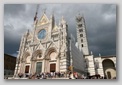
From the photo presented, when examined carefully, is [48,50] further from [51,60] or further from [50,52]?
[51,60]

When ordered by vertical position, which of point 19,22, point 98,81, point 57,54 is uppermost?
point 19,22

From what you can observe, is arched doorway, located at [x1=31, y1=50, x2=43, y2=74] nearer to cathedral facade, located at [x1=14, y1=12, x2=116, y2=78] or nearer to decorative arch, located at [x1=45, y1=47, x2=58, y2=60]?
cathedral facade, located at [x1=14, y1=12, x2=116, y2=78]

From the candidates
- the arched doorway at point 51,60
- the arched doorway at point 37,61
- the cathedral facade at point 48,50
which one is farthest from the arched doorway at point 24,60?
the arched doorway at point 51,60

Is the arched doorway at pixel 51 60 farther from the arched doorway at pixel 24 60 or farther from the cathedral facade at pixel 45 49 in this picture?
the arched doorway at pixel 24 60

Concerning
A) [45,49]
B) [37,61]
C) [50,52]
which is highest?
[45,49]

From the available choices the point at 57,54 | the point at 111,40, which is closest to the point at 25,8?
the point at 57,54

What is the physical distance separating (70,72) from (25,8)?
251 centimetres

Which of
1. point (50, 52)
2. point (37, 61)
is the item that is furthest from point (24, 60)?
point (50, 52)

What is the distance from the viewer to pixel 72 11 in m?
4.20

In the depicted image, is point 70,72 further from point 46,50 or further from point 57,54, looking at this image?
point 46,50

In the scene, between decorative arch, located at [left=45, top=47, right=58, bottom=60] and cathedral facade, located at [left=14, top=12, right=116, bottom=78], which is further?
decorative arch, located at [left=45, top=47, right=58, bottom=60]

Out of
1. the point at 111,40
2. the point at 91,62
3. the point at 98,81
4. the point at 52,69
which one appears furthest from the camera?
the point at 91,62

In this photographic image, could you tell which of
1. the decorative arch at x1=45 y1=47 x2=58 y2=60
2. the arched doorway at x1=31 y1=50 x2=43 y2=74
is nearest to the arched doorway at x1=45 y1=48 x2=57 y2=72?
the decorative arch at x1=45 y1=47 x2=58 y2=60

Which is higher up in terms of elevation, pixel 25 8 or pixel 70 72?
pixel 25 8
